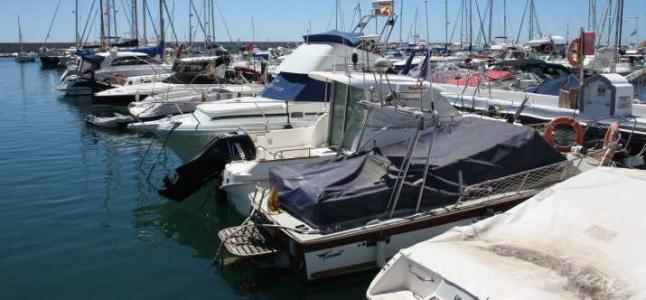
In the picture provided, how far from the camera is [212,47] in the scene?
44.8 m

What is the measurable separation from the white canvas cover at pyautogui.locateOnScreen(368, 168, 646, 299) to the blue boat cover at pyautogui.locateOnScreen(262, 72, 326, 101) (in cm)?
900

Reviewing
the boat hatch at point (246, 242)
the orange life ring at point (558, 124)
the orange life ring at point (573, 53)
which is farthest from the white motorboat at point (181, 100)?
the orange life ring at point (558, 124)

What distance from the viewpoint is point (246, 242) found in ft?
28.6

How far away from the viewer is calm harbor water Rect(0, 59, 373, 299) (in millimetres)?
8562

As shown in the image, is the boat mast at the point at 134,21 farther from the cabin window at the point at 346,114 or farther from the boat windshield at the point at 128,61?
the cabin window at the point at 346,114

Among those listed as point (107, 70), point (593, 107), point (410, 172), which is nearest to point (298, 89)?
point (593, 107)

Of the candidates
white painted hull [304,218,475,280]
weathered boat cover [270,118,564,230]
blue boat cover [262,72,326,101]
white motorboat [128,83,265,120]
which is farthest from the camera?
white motorboat [128,83,265,120]

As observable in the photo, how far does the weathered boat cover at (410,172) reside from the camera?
7.92 meters

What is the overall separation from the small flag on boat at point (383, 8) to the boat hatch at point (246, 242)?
526 cm

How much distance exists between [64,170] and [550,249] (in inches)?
566

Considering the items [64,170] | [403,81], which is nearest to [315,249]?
[403,81]

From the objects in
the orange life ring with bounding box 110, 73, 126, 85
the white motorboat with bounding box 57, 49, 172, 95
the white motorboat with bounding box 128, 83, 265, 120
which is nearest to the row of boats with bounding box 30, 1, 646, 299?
the white motorboat with bounding box 128, 83, 265, 120

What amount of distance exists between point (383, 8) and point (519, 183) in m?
4.67

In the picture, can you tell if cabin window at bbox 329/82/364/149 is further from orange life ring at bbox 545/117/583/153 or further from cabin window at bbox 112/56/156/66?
cabin window at bbox 112/56/156/66
